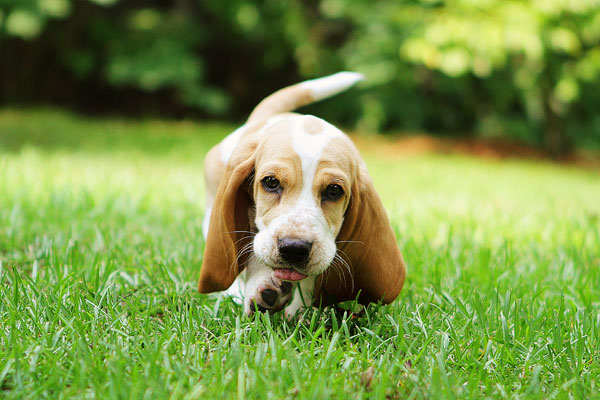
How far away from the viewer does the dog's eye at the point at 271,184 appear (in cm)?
229

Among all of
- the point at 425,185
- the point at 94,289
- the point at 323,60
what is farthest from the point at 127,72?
the point at 94,289

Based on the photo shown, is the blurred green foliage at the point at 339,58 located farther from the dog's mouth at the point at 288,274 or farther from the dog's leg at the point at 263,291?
the dog's mouth at the point at 288,274

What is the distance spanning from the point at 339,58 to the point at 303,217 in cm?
1114

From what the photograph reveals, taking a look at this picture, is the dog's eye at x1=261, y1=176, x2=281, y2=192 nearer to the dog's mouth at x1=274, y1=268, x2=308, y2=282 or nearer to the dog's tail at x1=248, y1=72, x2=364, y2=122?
the dog's mouth at x1=274, y1=268, x2=308, y2=282

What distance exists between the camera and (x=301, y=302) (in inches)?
100

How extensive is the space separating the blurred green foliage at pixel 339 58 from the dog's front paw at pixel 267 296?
7072mm

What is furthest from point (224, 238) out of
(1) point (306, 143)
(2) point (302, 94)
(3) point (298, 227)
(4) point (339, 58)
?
(4) point (339, 58)

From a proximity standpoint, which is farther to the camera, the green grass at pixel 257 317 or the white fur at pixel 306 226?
the white fur at pixel 306 226

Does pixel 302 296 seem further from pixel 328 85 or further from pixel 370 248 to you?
pixel 328 85

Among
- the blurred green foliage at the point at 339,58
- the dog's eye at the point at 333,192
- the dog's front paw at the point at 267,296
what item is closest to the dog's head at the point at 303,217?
the dog's eye at the point at 333,192

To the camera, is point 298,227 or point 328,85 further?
point 328,85

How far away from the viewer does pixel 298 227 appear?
2.15 metres

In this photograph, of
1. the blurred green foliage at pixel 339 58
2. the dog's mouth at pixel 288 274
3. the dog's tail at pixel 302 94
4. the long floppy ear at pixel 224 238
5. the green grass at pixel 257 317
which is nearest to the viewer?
the green grass at pixel 257 317

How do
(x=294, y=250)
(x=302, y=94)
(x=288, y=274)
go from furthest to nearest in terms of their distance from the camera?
(x=302, y=94)
(x=288, y=274)
(x=294, y=250)
